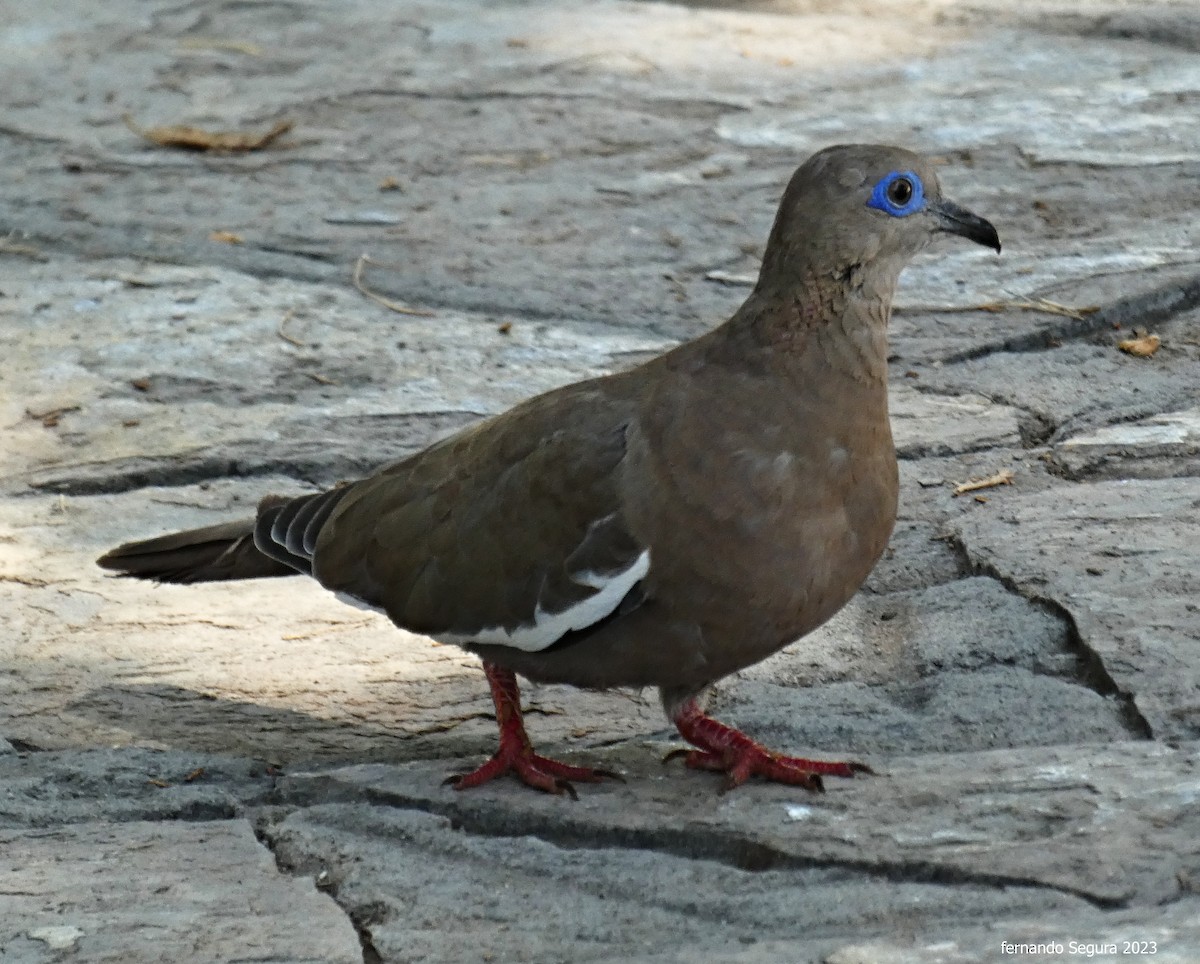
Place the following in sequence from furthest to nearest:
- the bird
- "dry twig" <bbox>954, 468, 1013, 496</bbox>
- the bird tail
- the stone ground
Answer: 1. "dry twig" <bbox>954, 468, 1013, 496</bbox>
2. the bird tail
3. the bird
4. the stone ground

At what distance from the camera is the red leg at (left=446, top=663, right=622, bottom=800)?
108 inches

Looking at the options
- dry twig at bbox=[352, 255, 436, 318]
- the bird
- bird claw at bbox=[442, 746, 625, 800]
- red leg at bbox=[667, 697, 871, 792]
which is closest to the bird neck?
the bird

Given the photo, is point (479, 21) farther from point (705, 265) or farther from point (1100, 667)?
point (1100, 667)

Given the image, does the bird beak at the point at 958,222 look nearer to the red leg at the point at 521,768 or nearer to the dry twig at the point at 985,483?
the dry twig at the point at 985,483

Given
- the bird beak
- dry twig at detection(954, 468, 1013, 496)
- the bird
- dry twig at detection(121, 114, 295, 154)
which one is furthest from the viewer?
dry twig at detection(121, 114, 295, 154)

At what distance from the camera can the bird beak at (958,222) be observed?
284cm

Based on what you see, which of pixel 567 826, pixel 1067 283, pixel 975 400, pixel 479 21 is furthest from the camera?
pixel 479 21

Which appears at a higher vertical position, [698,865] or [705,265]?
[705,265]

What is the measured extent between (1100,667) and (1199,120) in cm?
333

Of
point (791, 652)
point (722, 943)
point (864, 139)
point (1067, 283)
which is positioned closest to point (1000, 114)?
point (864, 139)

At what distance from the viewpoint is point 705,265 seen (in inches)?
192

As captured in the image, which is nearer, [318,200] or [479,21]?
[318,200]

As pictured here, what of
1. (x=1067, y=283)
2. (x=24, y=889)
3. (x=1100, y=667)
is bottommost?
(x=24, y=889)

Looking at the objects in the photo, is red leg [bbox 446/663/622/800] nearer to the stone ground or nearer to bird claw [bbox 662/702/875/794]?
the stone ground
